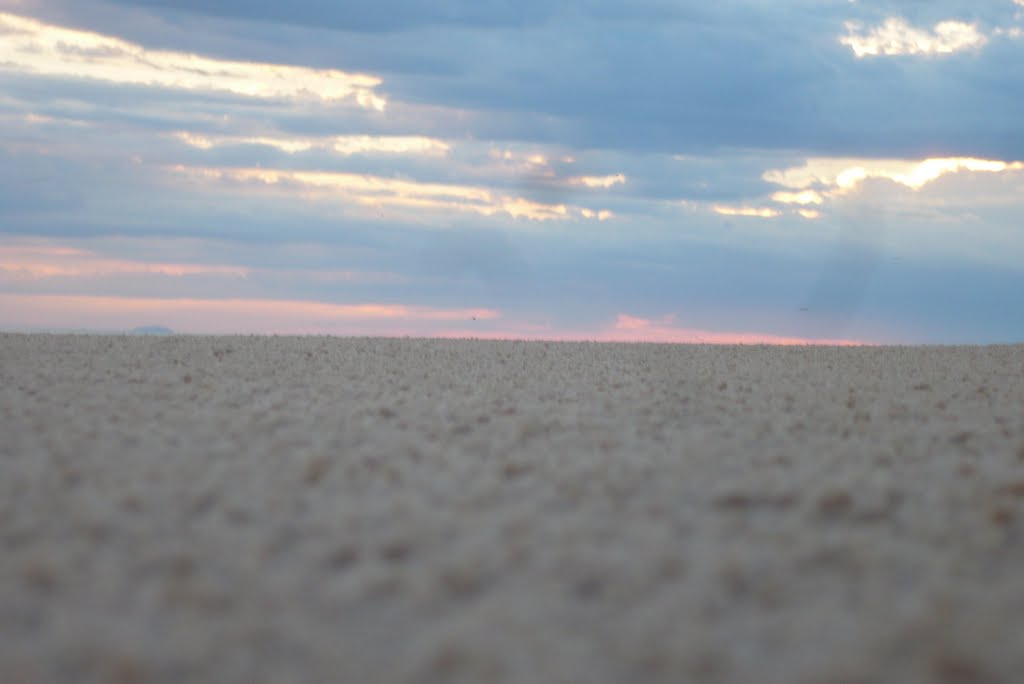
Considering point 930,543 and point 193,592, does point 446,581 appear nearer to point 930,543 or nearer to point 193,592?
point 193,592

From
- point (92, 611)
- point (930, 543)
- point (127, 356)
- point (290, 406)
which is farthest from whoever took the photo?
point (127, 356)

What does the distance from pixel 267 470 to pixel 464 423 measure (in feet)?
8.36

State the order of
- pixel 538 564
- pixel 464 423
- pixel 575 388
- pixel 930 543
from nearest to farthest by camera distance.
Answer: pixel 538 564
pixel 930 543
pixel 464 423
pixel 575 388

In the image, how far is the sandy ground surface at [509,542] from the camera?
12.4ft

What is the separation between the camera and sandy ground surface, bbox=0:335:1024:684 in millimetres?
3777

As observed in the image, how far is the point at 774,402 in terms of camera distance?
1078 centimetres

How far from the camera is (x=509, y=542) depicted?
4.96 metres

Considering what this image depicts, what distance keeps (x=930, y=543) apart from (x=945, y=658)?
155cm

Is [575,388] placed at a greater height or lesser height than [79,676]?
greater

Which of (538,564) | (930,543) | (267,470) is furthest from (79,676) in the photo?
(930,543)

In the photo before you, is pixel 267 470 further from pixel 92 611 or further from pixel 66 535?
pixel 92 611

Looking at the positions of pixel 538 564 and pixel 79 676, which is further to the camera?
pixel 538 564

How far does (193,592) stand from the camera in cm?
435

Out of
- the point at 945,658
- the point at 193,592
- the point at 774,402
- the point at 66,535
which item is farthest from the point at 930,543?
the point at 774,402
